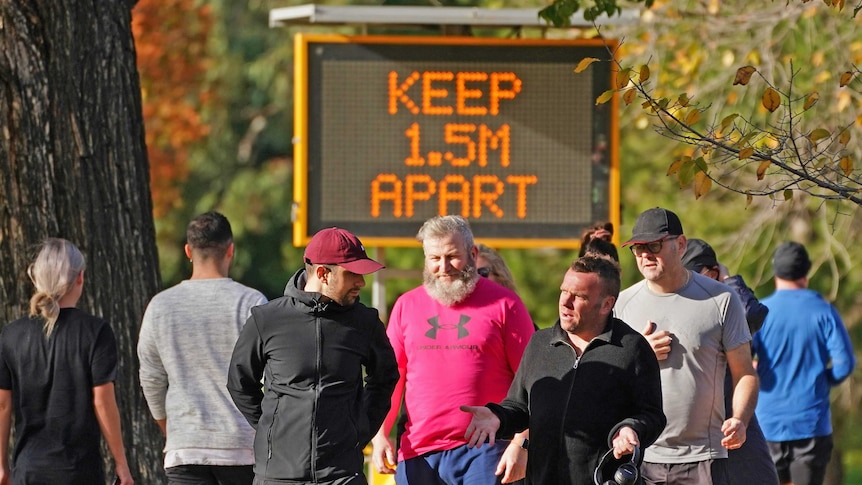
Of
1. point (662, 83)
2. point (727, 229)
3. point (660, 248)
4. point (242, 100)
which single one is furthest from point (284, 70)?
point (660, 248)

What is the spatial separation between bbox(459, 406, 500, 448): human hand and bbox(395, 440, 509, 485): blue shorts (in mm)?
1095

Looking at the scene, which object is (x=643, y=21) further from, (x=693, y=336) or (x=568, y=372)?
(x=568, y=372)

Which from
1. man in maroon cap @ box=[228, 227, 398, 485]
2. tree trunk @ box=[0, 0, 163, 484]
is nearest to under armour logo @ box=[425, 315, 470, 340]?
man in maroon cap @ box=[228, 227, 398, 485]

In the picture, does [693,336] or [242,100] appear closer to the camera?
[693,336]

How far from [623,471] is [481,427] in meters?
0.58

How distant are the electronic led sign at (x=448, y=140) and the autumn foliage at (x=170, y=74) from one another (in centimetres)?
1372

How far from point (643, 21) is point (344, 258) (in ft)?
23.0

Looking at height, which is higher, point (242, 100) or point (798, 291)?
point (242, 100)

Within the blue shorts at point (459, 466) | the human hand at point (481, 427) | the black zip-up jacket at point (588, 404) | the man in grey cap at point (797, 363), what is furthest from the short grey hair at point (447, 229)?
the man in grey cap at point (797, 363)

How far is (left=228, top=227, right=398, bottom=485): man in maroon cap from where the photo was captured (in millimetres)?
5891

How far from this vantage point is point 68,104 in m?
8.10

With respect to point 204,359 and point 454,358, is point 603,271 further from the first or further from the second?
point 204,359

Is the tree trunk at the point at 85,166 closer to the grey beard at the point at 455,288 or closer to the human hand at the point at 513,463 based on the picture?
the grey beard at the point at 455,288

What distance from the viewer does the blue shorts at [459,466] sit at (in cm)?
691
